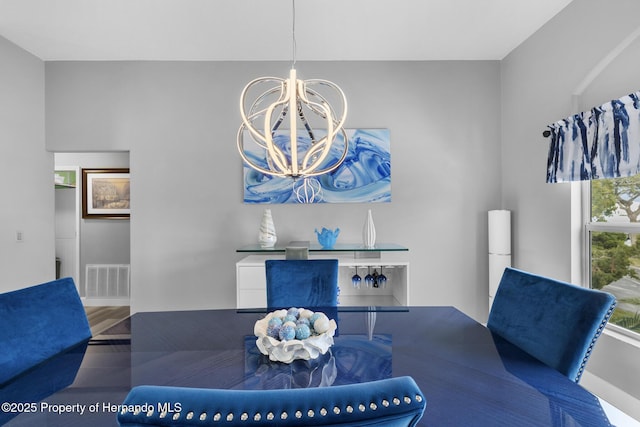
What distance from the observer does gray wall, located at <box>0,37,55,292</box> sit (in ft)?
9.42

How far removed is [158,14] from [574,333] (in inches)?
116

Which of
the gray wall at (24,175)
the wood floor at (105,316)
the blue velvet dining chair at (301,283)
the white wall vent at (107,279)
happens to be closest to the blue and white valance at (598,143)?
the blue velvet dining chair at (301,283)

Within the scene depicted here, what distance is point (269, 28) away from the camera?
272cm

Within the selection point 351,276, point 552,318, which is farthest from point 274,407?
point 351,276

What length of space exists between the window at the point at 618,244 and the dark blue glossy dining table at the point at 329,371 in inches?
50.5

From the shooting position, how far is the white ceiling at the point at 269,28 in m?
2.42

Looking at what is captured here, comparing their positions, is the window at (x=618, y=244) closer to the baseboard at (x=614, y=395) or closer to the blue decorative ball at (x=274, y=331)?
the baseboard at (x=614, y=395)

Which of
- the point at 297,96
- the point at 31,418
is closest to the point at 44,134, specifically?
the point at 297,96

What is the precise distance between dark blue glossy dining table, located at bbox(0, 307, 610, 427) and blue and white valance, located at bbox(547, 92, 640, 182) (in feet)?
4.35

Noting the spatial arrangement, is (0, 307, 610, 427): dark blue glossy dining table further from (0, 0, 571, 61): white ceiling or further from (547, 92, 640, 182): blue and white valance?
(0, 0, 571, 61): white ceiling

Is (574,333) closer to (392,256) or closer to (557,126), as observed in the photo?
(557,126)

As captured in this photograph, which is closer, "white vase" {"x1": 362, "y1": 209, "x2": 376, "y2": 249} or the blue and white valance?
the blue and white valance

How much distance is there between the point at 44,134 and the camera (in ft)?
10.7

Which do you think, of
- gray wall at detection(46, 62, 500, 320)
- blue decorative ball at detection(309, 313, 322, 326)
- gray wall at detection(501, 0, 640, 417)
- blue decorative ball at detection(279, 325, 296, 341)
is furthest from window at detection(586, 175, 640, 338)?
blue decorative ball at detection(279, 325, 296, 341)
